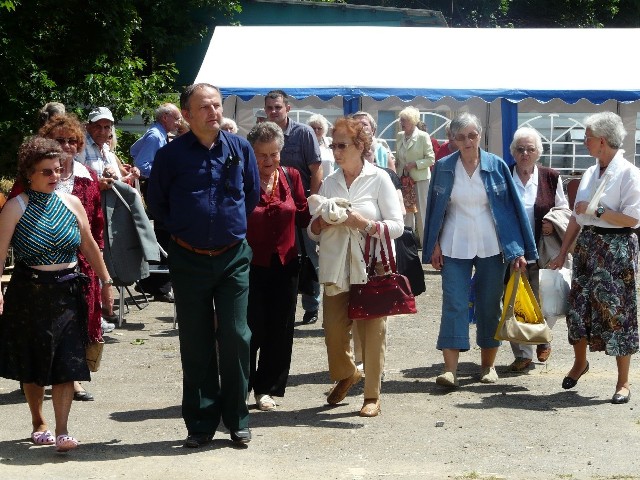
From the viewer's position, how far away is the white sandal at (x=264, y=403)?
25.8 ft

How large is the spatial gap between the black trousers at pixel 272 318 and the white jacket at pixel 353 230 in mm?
245

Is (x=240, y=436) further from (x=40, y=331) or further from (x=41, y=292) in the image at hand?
(x=41, y=292)

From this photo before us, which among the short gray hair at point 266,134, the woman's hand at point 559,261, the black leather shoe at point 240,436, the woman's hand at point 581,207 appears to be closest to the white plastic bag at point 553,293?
the woman's hand at point 559,261

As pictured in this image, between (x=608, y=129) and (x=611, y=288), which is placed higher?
(x=608, y=129)

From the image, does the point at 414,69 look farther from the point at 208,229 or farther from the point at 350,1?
the point at 350,1

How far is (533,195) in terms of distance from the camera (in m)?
9.32

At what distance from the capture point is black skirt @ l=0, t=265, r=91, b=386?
6.77 metres

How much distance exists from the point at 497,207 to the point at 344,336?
1564 millimetres

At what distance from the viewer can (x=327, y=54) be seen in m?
16.9

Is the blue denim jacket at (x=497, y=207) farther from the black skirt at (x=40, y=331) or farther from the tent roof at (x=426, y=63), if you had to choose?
the tent roof at (x=426, y=63)

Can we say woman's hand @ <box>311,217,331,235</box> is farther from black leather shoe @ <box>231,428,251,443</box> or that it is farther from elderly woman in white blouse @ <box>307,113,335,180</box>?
elderly woman in white blouse @ <box>307,113,335,180</box>

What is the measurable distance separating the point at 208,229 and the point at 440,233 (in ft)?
8.19

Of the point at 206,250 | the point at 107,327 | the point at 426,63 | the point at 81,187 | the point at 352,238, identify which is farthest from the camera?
the point at 426,63

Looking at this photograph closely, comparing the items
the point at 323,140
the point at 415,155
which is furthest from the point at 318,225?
the point at 415,155
